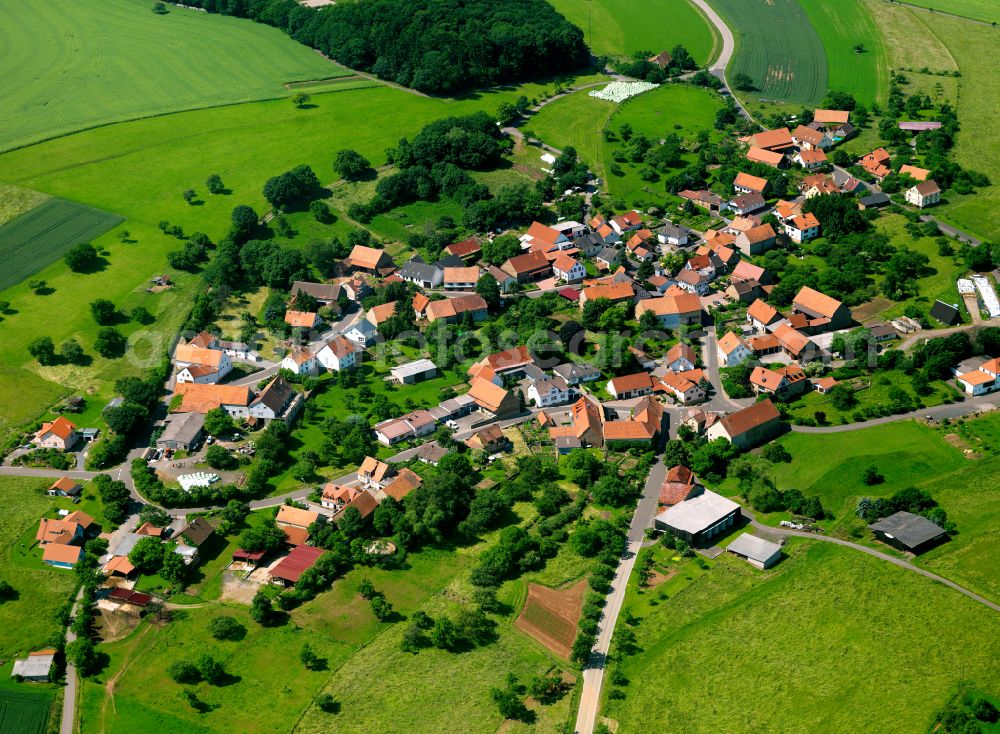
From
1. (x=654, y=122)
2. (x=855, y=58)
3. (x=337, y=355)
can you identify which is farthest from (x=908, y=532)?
(x=855, y=58)

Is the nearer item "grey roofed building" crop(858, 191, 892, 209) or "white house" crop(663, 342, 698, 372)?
"white house" crop(663, 342, 698, 372)

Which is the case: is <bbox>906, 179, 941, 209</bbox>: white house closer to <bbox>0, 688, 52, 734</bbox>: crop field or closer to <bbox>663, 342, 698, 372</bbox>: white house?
<bbox>663, 342, 698, 372</bbox>: white house

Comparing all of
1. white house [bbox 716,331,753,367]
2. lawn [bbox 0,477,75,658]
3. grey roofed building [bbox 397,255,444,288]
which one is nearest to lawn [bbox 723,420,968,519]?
white house [bbox 716,331,753,367]

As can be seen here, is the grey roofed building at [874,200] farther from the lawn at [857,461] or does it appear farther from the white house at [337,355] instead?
the white house at [337,355]

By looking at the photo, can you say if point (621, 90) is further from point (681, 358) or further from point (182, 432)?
point (182, 432)

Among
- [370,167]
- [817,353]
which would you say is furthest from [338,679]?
[370,167]

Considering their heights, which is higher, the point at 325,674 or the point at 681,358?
the point at 681,358
